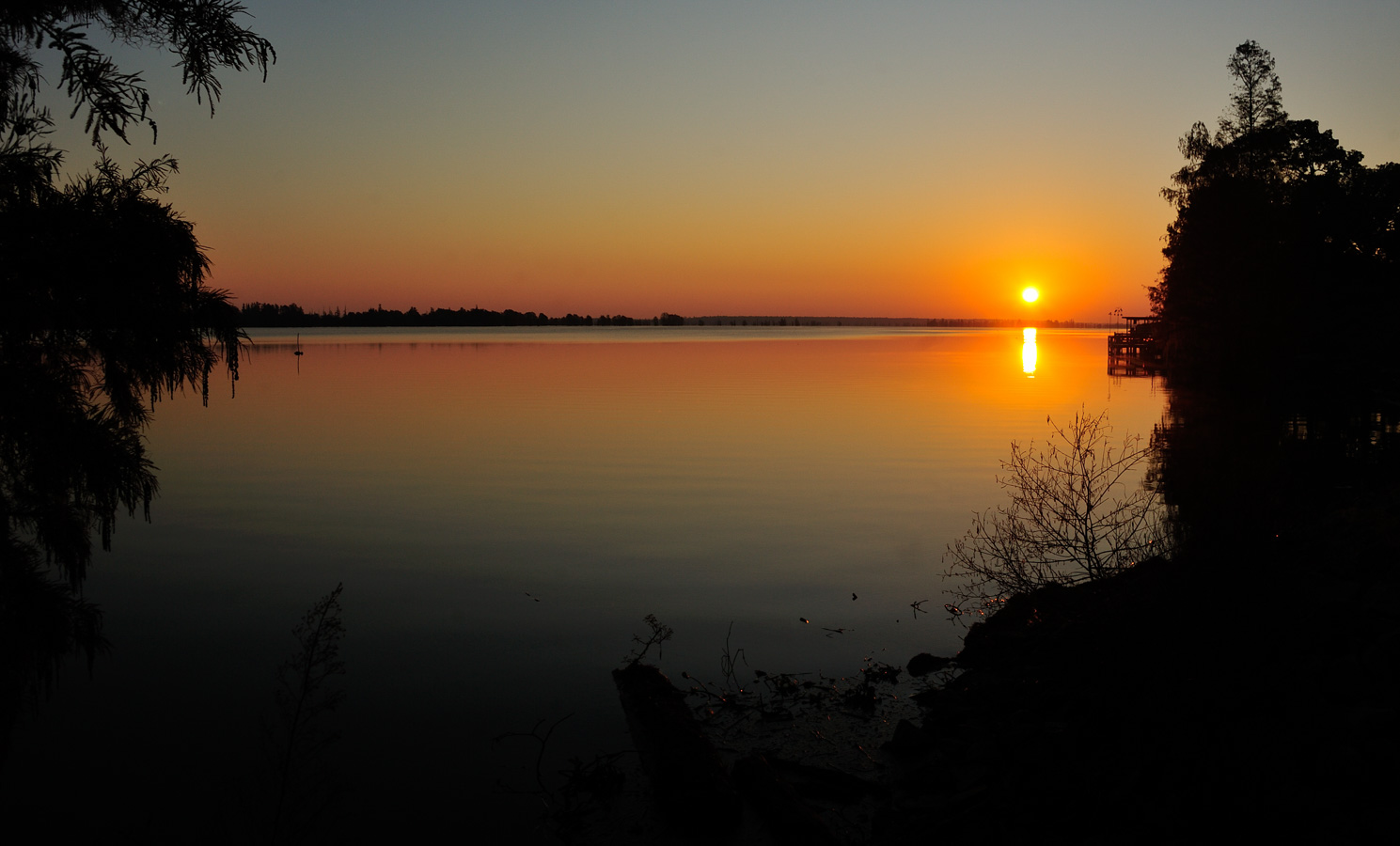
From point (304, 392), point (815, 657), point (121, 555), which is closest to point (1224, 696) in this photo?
point (815, 657)

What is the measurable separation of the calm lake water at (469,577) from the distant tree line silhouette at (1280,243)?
2065cm

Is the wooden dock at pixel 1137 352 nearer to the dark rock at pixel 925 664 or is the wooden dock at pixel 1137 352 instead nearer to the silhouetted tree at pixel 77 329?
the dark rock at pixel 925 664

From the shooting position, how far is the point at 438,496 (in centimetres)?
Result: 1914

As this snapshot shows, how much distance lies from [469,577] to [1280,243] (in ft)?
163

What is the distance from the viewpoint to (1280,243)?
47125 mm

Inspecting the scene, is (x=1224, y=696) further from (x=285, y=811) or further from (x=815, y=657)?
(x=285, y=811)

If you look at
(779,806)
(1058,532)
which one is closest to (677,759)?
(779,806)

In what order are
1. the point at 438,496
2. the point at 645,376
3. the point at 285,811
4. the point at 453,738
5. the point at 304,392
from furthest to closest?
the point at 645,376, the point at 304,392, the point at 438,496, the point at 453,738, the point at 285,811

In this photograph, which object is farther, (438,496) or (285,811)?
(438,496)

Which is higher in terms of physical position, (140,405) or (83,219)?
(83,219)

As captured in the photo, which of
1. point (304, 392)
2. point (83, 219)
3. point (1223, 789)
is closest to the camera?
point (83, 219)

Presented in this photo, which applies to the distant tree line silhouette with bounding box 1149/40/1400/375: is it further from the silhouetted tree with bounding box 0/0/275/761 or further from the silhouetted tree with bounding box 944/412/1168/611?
the silhouetted tree with bounding box 0/0/275/761

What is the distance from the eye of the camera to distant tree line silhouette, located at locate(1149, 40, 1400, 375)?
45.5 metres

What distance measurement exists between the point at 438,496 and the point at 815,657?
1169cm
